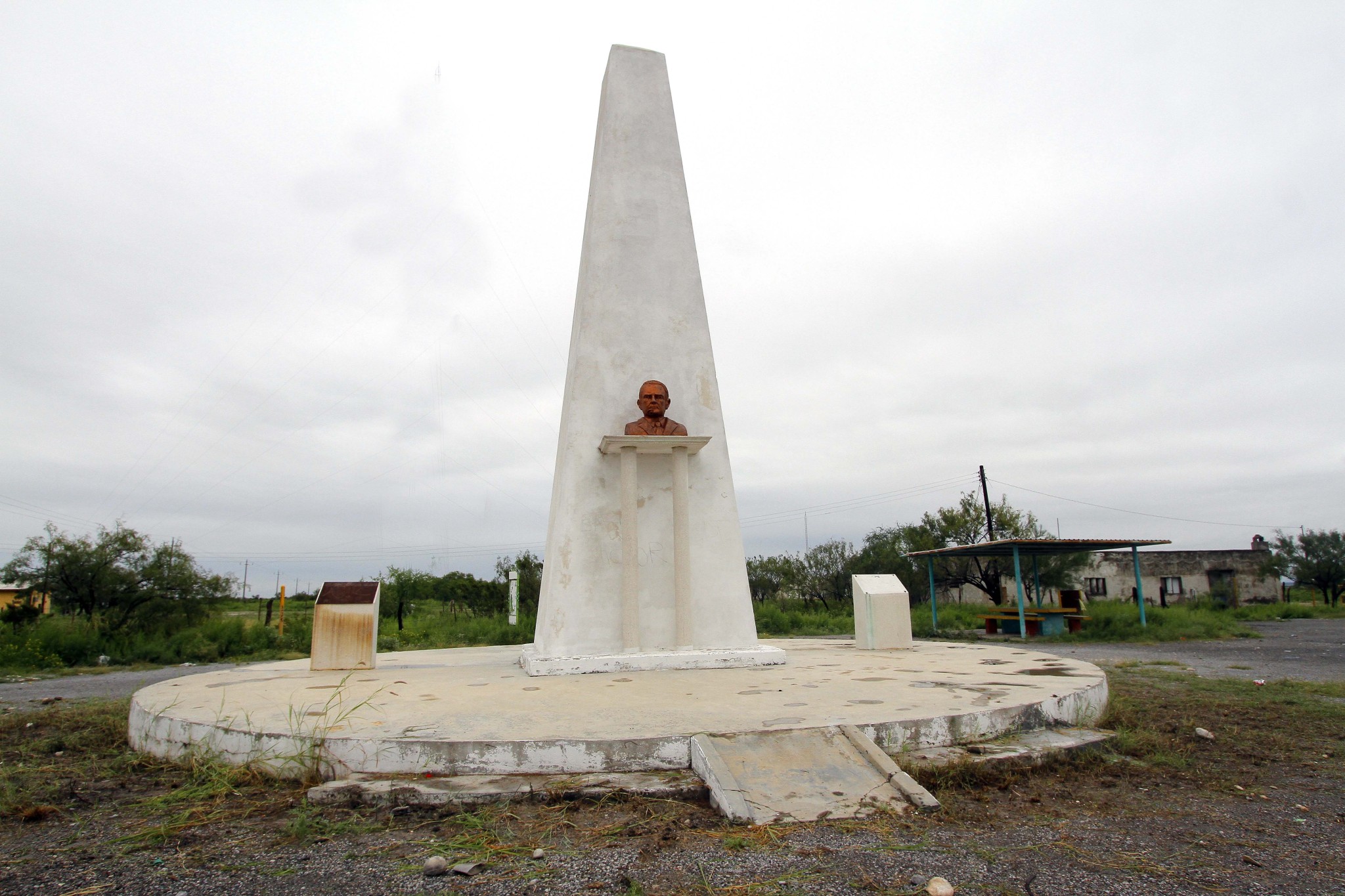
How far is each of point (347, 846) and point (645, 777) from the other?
1.18 meters

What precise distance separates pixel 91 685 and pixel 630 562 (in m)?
8.27

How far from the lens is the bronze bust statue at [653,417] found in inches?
248

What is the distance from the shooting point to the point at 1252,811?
10.5 ft

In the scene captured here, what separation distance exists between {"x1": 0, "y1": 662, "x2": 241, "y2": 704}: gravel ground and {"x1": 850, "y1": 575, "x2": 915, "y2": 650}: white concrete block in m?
6.93

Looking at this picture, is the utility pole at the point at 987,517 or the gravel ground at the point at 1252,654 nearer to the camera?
the gravel ground at the point at 1252,654

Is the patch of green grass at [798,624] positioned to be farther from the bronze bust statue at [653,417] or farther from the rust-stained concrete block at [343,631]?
the rust-stained concrete block at [343,631]

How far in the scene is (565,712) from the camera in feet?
13.6

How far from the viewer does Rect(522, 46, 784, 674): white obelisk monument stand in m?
6.18

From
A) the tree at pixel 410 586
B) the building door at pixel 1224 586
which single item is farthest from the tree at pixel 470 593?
the building door at pixel 1224 586

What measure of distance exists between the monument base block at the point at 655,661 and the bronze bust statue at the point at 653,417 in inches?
69.6

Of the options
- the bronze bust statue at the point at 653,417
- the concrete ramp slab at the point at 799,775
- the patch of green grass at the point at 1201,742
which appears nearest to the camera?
the concrete ramp slab at the point at 799,775

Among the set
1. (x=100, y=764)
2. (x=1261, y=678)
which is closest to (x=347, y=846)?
(x=100, y=764)

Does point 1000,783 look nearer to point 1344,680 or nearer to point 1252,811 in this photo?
point 1252,811

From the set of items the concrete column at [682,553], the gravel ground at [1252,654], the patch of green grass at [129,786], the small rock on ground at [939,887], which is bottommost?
the gravel ground at [1252,654]
